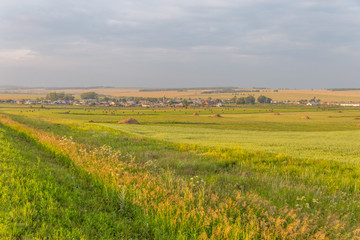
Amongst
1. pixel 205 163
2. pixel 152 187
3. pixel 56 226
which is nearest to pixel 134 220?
pixel 152 187

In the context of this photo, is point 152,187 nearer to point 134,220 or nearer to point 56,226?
point 134,220

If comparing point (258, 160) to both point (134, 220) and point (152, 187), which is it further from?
point (134, 220)

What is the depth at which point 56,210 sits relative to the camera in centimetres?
587

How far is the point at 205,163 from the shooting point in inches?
480

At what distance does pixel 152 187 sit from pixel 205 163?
5.51 metres

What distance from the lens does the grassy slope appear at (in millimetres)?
5102

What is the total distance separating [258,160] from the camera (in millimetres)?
13359

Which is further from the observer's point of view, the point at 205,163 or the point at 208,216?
the point at 205,163

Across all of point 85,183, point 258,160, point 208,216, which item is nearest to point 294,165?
point 258,160

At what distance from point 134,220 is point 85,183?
3304 mm

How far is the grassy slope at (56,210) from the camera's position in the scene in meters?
5.10

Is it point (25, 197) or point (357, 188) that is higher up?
point (25, 197)

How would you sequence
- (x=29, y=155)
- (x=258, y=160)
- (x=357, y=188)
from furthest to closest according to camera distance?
(x=258, y=160), (x=29, y=155), (x=357, y=188)

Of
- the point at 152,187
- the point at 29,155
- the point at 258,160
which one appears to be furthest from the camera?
the point at 258,160
